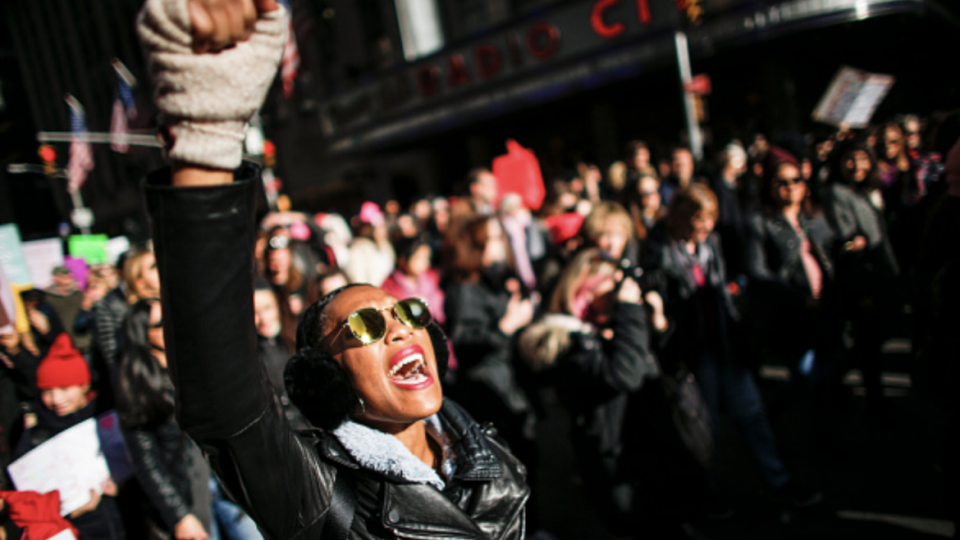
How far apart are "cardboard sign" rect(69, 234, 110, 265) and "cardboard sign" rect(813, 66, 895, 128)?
23.3ft

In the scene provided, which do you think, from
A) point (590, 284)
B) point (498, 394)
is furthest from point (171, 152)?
point (498, 394)

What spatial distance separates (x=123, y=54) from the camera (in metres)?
34.7

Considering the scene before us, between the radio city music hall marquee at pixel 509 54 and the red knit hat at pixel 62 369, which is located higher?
the radio city music hall marquee at pixel 509 54

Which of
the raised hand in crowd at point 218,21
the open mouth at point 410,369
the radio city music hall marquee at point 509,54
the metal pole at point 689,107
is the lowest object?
the open mouth at point 410,369

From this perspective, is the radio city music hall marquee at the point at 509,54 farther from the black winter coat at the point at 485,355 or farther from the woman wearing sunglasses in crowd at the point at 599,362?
the woman wearing sunglasses in crowd at the point at 599,362

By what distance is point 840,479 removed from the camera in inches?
160

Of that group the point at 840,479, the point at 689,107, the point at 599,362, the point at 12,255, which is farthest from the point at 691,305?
the point at 689,107

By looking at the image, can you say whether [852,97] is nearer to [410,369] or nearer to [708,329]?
[708,329]

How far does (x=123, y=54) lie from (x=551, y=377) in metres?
38.1

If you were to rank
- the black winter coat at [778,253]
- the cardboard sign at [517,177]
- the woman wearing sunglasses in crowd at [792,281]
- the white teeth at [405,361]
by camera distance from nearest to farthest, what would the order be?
the white teeth at [405,361] → the woman wearing sunglasses in crowd at [792,281] → the black winter coat at [778,253] → the cardboard sign at [517,177]

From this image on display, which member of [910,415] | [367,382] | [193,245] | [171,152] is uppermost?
[171,152]

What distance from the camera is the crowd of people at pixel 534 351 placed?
1.56 meters

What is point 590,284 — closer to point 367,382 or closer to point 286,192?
point 367,382

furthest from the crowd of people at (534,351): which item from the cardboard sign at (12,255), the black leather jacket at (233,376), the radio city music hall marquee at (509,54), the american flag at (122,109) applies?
the american flag at (122,109)
